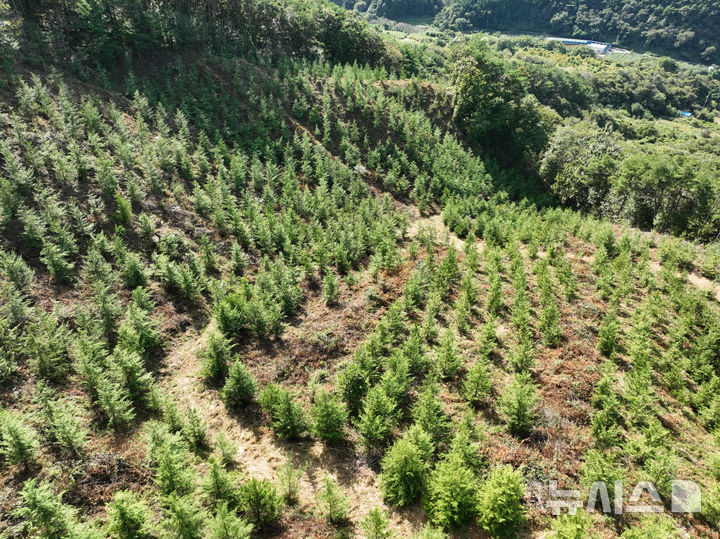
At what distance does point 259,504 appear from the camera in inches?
326

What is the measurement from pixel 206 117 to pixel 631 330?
33.7 m

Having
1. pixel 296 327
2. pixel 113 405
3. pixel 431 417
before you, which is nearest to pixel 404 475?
pixel 431 417

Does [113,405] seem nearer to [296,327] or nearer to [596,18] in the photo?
[296,327]

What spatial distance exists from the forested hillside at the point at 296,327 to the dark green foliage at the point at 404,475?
7 centimetres

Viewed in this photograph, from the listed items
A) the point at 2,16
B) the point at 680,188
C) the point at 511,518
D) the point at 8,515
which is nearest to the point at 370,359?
the point at 511,518

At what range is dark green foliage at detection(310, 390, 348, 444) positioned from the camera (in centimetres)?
1046

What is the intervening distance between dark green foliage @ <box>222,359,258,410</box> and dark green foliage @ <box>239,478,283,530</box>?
143 inches

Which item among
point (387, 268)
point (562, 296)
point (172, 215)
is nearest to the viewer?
point (562, 296)

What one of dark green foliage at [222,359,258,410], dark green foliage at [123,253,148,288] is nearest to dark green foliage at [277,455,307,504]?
dark green foliage at [222,359,258,410]

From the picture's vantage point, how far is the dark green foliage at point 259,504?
8.20m

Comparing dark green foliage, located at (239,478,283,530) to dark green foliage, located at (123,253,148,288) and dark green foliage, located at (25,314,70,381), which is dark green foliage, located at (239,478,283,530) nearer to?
dark green foliage, located at (25,314,70,381)

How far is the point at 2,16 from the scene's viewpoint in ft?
94.6

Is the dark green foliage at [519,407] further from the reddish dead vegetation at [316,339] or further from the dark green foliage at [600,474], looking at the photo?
the reddish dead vegetation at [316,339]

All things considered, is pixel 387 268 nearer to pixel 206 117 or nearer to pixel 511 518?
pixel 511 518
